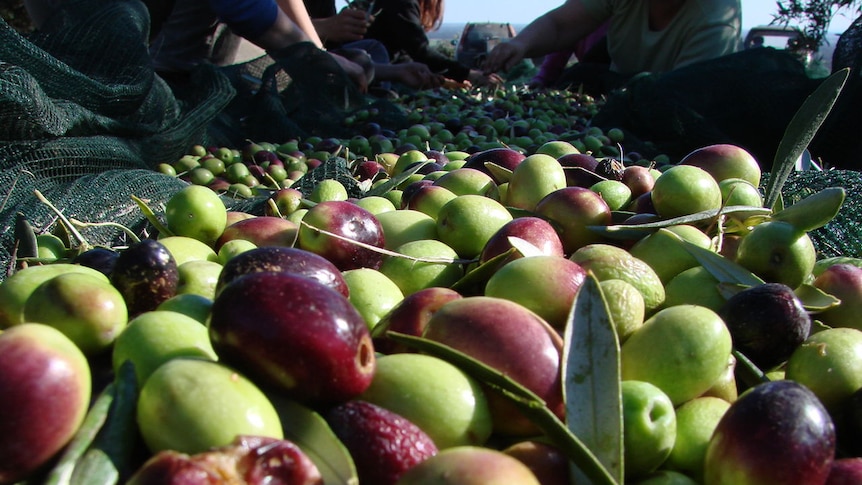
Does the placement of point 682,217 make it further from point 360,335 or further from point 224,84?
point 224,84

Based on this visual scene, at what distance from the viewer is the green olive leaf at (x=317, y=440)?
0.74m

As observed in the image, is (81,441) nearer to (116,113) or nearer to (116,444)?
(116,444)

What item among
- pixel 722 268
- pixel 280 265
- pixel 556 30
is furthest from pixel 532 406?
pixel 556 30

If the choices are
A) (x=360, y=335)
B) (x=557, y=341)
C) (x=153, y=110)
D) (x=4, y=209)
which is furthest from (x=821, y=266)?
(x=153, y=110)

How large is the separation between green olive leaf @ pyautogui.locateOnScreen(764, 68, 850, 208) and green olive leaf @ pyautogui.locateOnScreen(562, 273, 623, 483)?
1.05 m

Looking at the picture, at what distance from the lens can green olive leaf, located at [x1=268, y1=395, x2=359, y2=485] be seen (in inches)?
29.1

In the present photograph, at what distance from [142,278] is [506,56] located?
6361mm

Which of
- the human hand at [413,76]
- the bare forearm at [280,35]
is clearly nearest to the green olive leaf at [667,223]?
the bare forearm at [280,35]

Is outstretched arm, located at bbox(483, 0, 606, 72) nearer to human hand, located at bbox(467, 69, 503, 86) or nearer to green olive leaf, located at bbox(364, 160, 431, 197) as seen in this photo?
human hand, located at bbox(467, 69, 503, 86)

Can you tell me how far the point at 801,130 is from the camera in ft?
6.18

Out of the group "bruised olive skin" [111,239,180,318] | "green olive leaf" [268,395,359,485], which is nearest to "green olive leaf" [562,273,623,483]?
"green olive leaf" [268,395,359,485]

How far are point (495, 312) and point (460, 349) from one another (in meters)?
0.08

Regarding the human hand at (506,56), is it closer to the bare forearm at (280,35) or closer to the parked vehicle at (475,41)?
the bare forearm at (280,35)

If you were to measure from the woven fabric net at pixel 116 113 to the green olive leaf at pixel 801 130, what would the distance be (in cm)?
130
